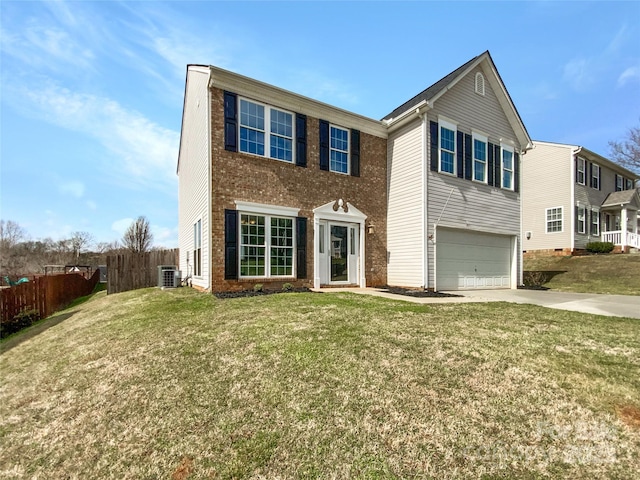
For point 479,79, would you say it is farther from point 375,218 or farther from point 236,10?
point 236,10

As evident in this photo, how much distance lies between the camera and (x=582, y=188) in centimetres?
2077

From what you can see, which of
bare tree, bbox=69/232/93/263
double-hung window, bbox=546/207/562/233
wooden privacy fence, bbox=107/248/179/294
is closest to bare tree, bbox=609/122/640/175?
double-hung window, bbox=546/207/562/233

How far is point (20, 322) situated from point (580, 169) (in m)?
28.8

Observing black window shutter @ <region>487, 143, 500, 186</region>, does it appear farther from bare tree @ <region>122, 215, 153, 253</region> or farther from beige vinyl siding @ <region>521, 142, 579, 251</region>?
bare tree @ <region>122, 215, 153, 253</region>

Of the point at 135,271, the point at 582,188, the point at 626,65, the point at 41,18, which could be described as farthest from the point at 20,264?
the point at 626,65

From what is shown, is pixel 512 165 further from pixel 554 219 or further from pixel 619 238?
pixel 619 238

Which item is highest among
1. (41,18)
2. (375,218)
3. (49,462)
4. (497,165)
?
(41,18)

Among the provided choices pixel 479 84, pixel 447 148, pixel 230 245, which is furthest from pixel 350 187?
pixel 479 84

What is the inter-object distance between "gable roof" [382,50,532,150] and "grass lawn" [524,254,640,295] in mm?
6313

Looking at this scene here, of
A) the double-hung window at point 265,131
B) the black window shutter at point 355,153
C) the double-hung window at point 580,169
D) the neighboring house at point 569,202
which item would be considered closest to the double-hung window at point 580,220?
the neighboring house at point 569,202

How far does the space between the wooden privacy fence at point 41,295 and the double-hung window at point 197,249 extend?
17.7 ft

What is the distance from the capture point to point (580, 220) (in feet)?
67.6

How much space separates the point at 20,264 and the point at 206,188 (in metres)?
29.3

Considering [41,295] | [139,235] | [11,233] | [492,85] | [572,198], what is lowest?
[41,295]
